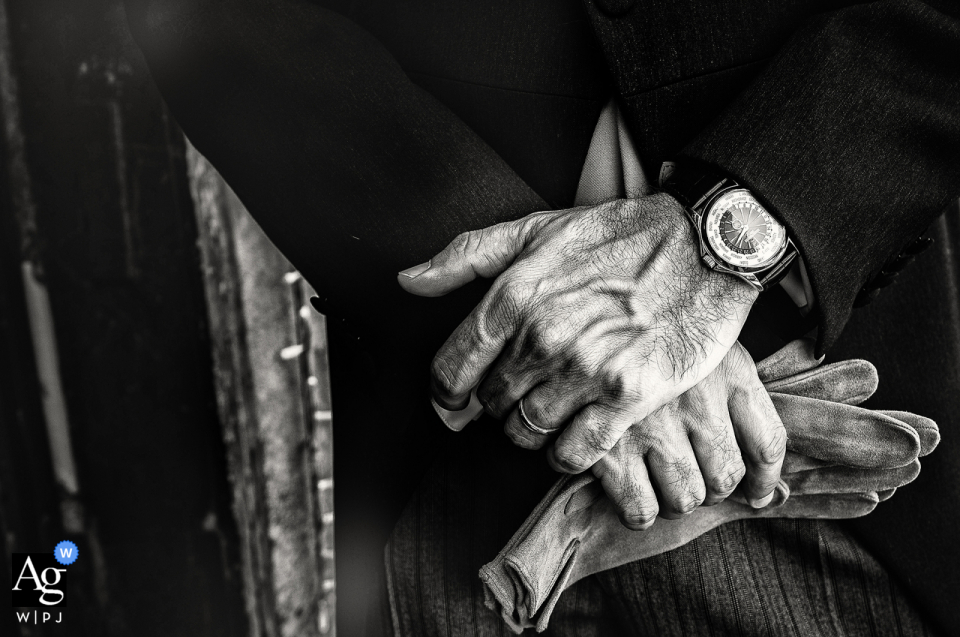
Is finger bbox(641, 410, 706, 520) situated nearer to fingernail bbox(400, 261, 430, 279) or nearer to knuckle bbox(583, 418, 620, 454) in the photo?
knuckle bbox(583, 418, 620, 454)

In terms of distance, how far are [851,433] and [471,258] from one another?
0.37m

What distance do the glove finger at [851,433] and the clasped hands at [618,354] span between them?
4cm

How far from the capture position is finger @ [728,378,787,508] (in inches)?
20.5

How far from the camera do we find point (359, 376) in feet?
2.32

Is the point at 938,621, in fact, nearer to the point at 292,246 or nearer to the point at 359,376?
the point at 359,376

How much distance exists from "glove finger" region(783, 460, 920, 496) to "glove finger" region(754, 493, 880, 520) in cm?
2

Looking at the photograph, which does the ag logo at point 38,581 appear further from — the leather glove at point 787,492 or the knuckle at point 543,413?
the knuckle at point 543,413

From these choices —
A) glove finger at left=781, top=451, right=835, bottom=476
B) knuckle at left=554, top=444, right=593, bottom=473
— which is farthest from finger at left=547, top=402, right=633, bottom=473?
glove finger at left=781, top=451, right=835, bottom=476

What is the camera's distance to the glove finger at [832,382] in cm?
57

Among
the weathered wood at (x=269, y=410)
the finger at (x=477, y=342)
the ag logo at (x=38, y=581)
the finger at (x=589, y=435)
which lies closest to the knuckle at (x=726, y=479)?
the finger at (x=589, y=435)

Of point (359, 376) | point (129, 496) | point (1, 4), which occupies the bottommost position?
point (129, 496)

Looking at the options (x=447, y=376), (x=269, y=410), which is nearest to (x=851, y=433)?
(x=447, y=376)

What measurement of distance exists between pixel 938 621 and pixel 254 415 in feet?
4.43

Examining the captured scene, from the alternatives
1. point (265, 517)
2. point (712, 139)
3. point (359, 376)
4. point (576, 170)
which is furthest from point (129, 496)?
point (712, 139)
